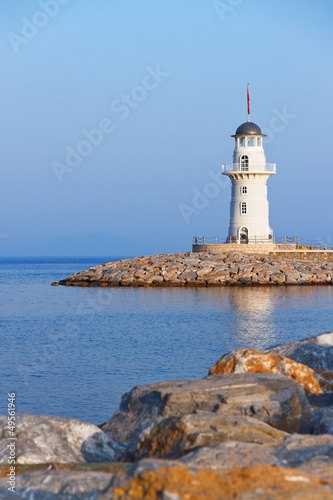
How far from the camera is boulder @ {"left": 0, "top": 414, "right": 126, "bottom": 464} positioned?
20.0 ft

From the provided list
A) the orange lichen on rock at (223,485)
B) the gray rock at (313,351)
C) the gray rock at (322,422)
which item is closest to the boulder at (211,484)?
the orange lichen on rock at (223,485)

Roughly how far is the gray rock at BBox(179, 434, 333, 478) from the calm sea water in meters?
5.91

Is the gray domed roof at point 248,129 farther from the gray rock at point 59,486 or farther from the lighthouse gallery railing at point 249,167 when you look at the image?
the gray rock at point 59,486

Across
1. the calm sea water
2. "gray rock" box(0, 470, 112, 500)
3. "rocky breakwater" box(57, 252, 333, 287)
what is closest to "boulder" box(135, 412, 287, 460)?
"gray rock" box(0, 470, 112, 500)

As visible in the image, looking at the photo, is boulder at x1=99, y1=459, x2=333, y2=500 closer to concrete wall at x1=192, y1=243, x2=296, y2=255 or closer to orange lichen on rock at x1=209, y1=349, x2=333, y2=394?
orange lichen on rock at x1=209, y1=349, x2=333, y2=394

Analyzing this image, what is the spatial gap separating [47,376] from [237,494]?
449 inches

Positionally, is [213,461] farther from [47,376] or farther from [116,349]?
[116,349]

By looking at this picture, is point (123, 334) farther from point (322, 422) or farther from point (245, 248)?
point (245, 248)

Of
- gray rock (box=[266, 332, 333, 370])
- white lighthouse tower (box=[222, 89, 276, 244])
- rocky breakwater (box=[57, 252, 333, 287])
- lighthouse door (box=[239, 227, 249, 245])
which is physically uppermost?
white lighthouse tower (box=[222, 89, 276, 244])

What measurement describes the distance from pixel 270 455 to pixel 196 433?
1.03 meters

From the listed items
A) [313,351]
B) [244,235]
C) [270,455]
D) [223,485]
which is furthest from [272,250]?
[223,485]

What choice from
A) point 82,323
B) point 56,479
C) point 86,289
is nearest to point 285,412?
point 56,479

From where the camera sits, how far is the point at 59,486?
415 centimetres

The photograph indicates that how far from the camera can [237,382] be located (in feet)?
22.8
